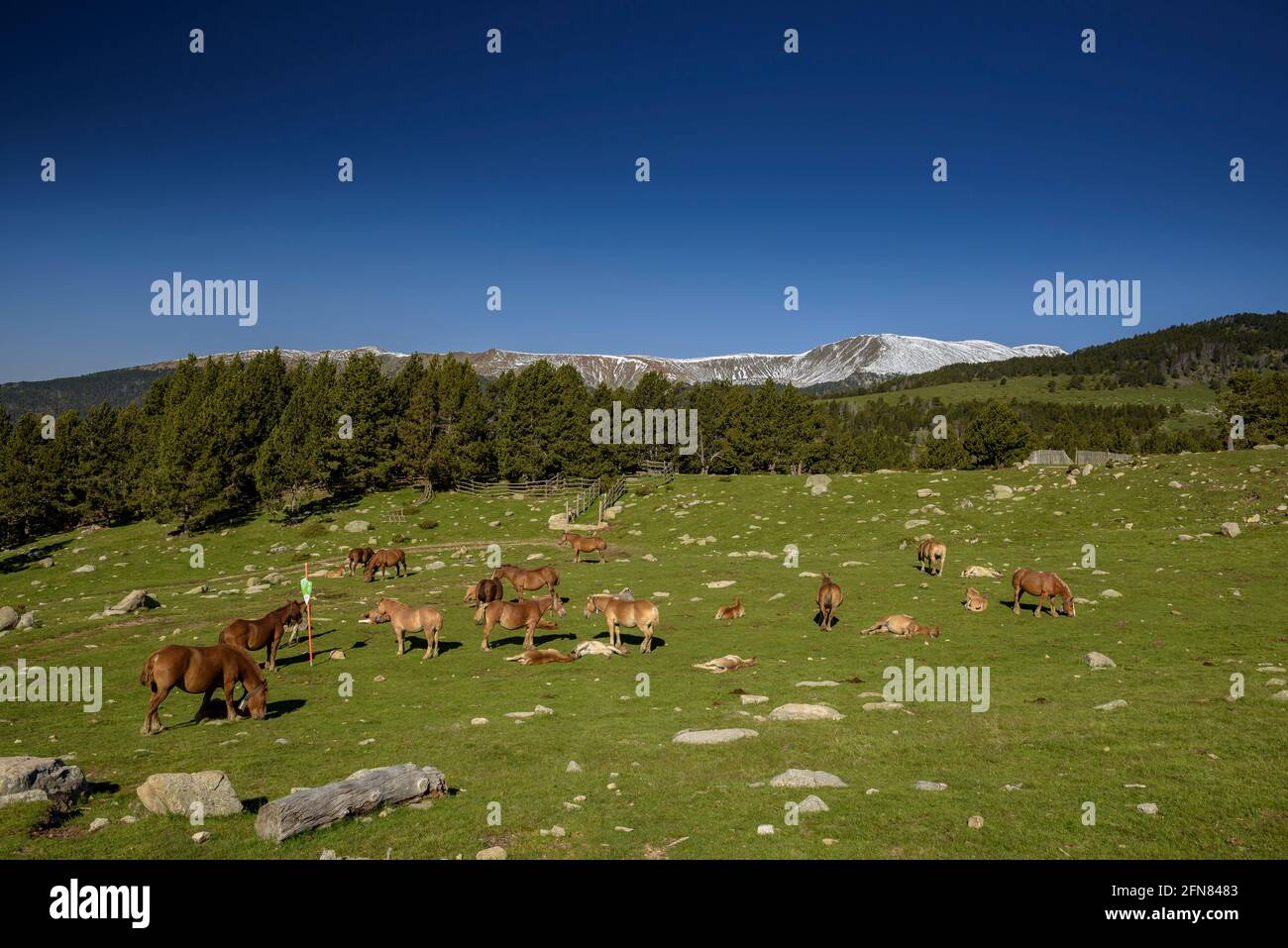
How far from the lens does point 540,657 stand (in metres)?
21.1

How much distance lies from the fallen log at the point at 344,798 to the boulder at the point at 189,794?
3.43ft

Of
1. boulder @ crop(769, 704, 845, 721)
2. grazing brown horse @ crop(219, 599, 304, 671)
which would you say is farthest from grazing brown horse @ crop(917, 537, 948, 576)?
grazing brown horse @ crop(219, 599, 304, 671)

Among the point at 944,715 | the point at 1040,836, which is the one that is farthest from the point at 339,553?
the point at 1040,836

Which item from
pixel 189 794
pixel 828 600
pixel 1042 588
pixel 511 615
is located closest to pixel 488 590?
pixel 511 615

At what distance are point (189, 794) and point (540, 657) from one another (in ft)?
38.5

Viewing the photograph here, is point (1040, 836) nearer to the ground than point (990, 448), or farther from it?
nearer to the ground

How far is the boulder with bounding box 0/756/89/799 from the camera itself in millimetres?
10125

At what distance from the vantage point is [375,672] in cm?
2064

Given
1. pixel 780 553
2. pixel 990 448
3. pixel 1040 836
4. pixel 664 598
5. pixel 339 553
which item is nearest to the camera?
pixel 1040 836

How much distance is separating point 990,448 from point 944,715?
86.0 meters

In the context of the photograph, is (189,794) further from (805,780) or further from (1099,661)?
(1099,661)

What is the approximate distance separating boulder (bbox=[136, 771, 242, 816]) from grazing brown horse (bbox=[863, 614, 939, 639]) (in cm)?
1943
